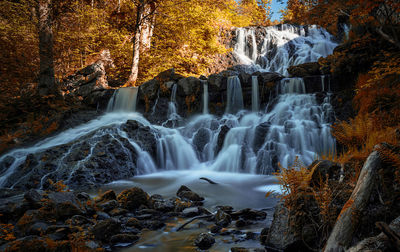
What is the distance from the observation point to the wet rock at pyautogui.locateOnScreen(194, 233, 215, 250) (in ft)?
10.1

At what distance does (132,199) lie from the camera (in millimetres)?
4609

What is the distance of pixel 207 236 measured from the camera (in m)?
3.14

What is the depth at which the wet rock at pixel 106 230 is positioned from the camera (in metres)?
3.23

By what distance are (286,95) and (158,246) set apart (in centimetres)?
978

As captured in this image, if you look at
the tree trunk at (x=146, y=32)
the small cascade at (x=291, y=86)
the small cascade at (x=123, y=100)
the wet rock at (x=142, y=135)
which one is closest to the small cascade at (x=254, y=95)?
the small cascade at (x=291, y=86)

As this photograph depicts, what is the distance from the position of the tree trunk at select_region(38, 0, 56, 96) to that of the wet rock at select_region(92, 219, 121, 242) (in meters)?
10.3

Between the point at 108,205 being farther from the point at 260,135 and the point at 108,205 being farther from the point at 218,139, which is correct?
the point at 260,135

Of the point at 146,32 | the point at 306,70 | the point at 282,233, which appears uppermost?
the point at 146,32

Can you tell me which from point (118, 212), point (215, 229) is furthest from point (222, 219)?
point (118, 212)

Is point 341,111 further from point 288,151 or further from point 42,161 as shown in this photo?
point 42,161

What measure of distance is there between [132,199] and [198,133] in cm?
574

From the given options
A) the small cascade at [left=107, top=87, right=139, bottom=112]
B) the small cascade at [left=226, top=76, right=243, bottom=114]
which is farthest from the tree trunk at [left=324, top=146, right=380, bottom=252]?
the small cascade at [left=107, top=87, right=139, bottom=112]

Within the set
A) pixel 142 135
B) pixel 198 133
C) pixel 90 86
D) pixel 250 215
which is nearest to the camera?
pixel 250 215

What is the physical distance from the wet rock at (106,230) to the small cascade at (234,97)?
936 centimetres
